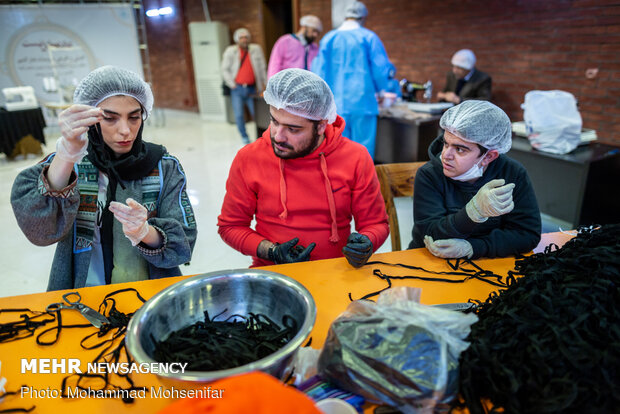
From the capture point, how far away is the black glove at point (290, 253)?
141 cm

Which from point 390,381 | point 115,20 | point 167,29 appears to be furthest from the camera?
point 167,29

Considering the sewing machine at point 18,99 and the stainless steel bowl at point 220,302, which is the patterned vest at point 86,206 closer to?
the stainless steel bowl at point 220,302

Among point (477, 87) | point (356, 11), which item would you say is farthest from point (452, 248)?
point (477, 87)

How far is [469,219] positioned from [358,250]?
43 centimetres

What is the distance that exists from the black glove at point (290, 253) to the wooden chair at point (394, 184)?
0.58 metres

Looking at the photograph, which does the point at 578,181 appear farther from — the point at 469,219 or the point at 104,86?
the point at 104,86

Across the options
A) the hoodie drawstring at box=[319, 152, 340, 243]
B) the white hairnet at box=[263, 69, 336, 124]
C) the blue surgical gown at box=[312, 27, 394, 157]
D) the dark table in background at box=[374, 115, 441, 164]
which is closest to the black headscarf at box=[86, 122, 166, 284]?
the white hairnet at box=[263, 69, 336, 124]

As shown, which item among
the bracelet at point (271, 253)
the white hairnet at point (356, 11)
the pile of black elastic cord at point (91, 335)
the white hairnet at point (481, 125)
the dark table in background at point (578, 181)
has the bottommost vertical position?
the dark table in background at point (578, 181)

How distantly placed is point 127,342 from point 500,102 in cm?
525

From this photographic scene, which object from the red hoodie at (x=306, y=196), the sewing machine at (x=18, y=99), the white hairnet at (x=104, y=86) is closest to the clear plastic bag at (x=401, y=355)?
the red hoodie at (x=306, y=196)

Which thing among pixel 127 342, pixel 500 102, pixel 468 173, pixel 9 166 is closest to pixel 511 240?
pixel 468 173

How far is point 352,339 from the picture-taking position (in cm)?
78

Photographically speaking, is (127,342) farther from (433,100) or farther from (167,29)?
(167,29)

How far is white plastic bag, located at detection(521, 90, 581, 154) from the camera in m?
3.12
